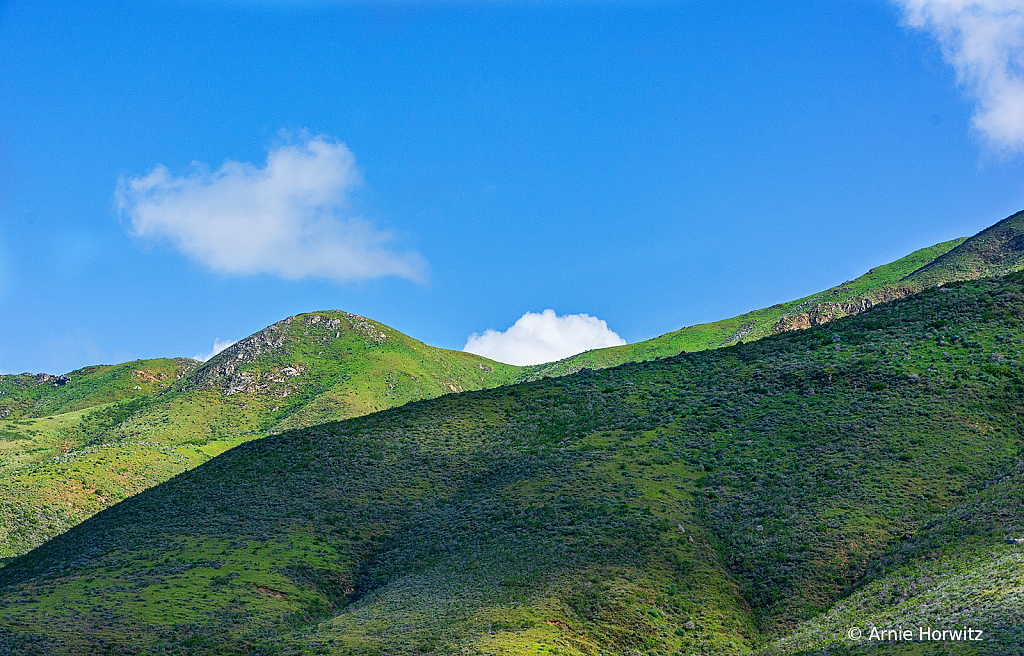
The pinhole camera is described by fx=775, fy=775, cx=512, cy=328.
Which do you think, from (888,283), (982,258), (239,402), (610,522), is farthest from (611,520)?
(888,283)

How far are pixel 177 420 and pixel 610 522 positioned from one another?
124532 millimetres

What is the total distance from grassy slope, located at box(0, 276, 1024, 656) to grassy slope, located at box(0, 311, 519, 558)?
30.8 metres

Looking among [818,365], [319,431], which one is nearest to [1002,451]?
[818,365]

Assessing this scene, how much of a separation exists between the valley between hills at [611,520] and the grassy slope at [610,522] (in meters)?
0.23

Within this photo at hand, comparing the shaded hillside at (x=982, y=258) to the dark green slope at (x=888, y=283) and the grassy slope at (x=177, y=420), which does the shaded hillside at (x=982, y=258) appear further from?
the grassy slope at (x=177, y=420)

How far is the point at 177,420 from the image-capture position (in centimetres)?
15275

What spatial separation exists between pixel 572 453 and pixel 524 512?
11.9m

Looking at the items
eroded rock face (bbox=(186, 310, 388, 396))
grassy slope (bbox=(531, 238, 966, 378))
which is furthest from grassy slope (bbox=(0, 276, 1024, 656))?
eroded rock face (bbox=(186, 310, 388, 396))

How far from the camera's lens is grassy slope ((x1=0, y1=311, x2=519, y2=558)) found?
92.9 m

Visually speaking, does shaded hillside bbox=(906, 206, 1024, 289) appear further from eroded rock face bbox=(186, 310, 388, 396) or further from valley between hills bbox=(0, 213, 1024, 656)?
eroded rock face bbox=(186, 310, 388, 396)

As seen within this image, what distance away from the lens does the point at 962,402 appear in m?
60.2

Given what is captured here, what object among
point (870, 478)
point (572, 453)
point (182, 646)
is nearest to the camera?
point (182, 646)

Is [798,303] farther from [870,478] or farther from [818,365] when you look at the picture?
[870,478]

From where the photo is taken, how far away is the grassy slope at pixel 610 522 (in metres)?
39.5
